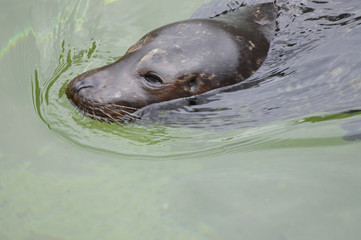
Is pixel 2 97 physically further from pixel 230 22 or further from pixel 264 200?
pixel 264 200

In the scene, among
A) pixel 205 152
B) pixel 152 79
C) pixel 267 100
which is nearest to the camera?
pixel 205 152

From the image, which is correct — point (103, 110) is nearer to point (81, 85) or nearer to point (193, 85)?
point (81, 85)

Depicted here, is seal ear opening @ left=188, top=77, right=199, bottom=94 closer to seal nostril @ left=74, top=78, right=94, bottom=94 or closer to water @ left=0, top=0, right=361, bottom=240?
water @ left=0, top=0, right=361, bottom=240

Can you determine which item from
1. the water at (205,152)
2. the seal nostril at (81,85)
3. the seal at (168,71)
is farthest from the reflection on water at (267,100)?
the seal nostril at (81,85)

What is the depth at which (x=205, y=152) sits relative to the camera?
168 inches

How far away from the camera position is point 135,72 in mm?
4418

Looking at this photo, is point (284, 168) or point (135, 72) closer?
point (284, 168)

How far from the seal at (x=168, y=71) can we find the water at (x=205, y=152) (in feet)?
0.52

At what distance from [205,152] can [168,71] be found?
31.8 inches

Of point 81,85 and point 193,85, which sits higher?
point 81,85

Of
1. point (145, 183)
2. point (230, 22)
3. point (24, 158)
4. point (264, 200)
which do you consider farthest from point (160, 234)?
point (230, 22)

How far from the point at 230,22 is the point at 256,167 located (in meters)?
1.61

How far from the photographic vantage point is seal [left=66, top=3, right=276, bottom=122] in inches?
171

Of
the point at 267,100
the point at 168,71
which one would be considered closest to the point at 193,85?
the point at 168,71
